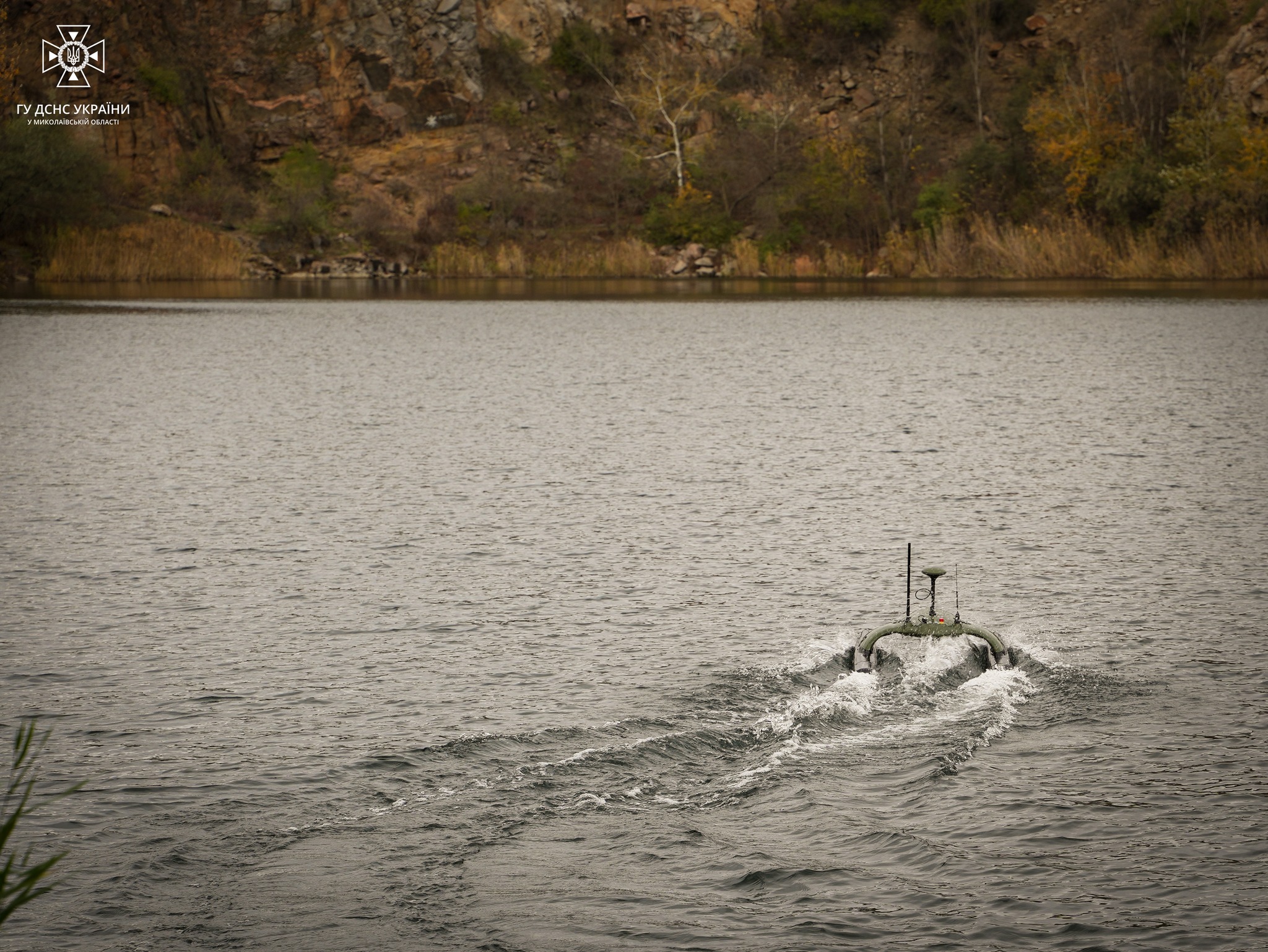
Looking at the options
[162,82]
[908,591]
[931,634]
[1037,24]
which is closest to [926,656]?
[908,591]

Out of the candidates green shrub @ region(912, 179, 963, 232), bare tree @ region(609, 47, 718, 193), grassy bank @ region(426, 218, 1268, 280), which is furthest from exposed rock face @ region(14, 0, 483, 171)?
green shrub @ region(912, 179, 963, 232)

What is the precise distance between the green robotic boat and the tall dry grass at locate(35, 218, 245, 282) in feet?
261

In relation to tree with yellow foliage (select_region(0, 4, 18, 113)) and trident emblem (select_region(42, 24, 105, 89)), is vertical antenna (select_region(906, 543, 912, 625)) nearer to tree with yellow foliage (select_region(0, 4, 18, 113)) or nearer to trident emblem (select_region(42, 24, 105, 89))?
tree with yellow foliage (select_region(0, 4, 18, 113))

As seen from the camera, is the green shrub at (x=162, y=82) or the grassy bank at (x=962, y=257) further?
the green shrub at (x=162, y=82)

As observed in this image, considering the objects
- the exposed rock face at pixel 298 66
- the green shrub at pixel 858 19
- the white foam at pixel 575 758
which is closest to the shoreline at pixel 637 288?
the exposed rock face at pixel 298 66

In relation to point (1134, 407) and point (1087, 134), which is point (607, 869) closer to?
point (1134, 407)

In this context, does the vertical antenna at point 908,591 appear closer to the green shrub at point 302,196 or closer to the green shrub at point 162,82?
the green shrub at point 302,196

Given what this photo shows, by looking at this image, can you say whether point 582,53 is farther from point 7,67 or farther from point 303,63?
point 7,67

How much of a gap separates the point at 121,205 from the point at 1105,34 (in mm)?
69598

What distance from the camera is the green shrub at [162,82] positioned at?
108 meters

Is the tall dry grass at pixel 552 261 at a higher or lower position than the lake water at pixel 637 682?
higher

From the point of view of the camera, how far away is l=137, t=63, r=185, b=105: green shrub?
354 ft

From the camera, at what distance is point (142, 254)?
88500 millimetres

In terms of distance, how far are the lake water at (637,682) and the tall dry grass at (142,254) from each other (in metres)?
56.8
